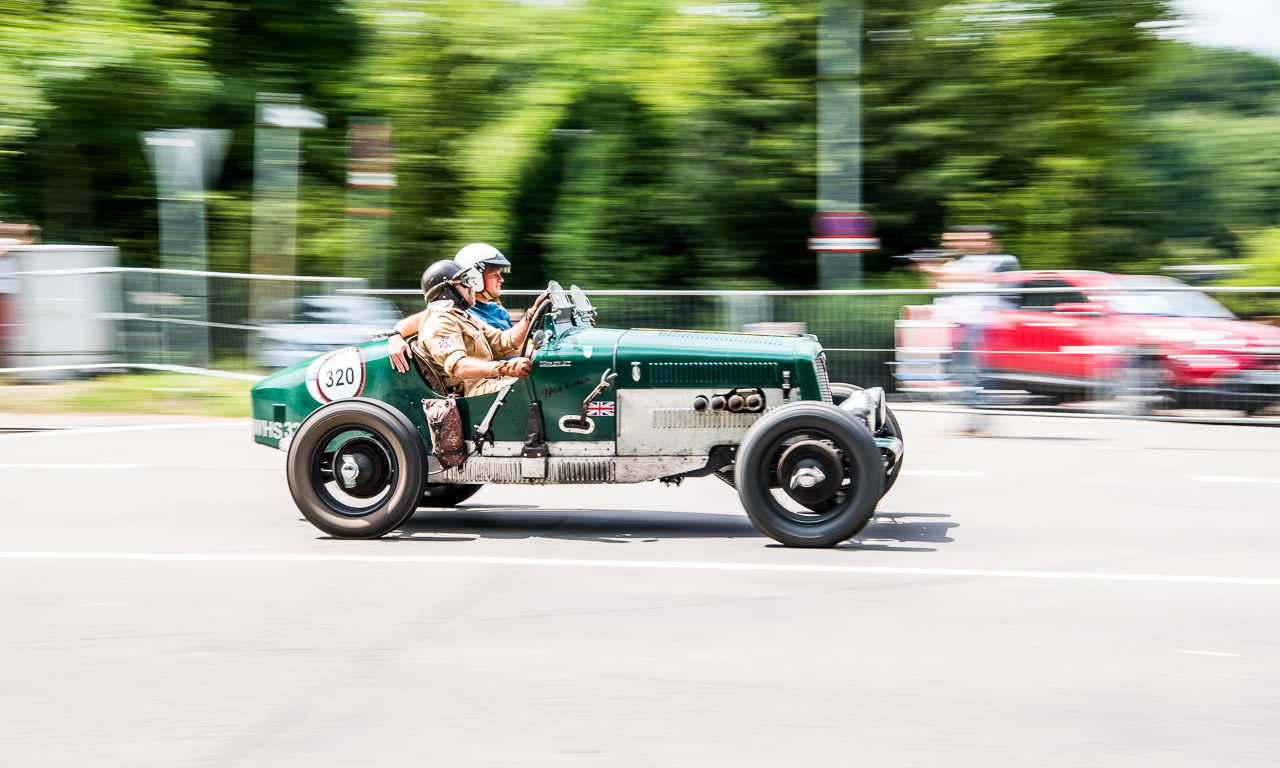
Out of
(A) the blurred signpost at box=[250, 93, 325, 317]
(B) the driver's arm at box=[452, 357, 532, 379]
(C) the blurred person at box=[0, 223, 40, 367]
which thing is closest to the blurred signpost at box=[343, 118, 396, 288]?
(A) the blurred signpost at box=[250, 93, 325, 317]

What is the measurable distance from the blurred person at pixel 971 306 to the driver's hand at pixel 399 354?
6.26 meters

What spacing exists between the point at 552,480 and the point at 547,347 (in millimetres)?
727

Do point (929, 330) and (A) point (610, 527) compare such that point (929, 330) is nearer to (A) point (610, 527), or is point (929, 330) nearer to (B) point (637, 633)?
(A) point (610, 527)

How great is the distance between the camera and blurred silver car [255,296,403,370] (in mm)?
14195

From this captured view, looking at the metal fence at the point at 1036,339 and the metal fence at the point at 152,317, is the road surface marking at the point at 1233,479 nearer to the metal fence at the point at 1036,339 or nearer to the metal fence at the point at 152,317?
the metal fence at the point at 1036,339

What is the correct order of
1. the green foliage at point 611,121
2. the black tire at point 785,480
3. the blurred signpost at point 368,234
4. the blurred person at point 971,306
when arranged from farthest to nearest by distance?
the blurred signpost at point 368,234
the green foliage at point 611,121
the blurred person at point 971,306
the black tire at point 785,480

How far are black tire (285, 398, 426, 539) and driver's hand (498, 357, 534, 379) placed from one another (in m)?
0.58

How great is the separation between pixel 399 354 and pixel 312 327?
7.82 m

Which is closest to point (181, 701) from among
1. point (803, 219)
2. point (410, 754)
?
point (410, 754)

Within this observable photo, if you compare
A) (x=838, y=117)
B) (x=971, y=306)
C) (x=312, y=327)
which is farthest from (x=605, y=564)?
(x=838, y=117)

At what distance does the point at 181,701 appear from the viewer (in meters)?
4.23

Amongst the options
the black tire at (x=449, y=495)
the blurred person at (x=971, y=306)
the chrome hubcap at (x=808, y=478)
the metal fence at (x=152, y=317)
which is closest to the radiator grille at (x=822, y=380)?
the chrome hubcap at (x=808, y=478)

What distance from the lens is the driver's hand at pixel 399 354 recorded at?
22.5 feet

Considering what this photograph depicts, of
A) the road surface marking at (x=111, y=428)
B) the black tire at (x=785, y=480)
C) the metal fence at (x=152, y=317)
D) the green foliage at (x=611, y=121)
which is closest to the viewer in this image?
the black tire at (x=785, y=480)
